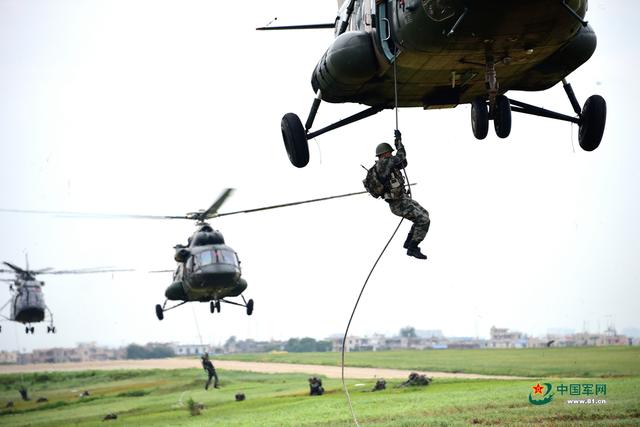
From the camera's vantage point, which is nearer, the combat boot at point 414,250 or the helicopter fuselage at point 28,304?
the combat boot at point 414,250

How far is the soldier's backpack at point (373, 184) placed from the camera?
32.1ft

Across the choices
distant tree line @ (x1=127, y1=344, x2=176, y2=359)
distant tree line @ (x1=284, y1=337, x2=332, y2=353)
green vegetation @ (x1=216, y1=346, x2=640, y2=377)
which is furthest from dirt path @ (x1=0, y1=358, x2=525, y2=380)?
distant tree line @ (x1=284, y1=337, x2=332, y2=353)

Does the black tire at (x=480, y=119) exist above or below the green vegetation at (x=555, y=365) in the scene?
above

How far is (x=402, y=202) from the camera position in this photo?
32.3 ft

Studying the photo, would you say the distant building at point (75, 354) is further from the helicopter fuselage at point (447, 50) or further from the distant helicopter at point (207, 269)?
the helicopter fuselage at point (447, 50)

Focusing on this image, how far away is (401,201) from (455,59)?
186 centimetres

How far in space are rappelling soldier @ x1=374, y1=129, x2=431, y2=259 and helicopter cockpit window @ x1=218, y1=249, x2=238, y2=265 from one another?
21.2 meters

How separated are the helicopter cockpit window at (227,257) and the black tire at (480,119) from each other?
20273mm

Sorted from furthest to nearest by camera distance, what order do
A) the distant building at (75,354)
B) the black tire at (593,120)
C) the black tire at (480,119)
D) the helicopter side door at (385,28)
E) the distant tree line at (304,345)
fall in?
the distant tree line at (304,345)
the distant building at (75,354)
the black tire at (593,120)
the black tire at (480,119)
the helicopter side door at (385,28)

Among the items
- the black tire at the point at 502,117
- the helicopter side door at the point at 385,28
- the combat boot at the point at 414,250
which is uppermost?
the helicopter side door at the point at 385,28

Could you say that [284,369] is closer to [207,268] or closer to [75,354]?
[207,268]

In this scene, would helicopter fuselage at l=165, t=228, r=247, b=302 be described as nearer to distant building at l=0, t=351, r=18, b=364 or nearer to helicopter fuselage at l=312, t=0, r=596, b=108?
helicopter fuselage at l=312, t=0, r=596, b=108

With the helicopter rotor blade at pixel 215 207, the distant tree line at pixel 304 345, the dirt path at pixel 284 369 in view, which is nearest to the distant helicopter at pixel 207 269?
the helicopter rotor blade at pixel 215 207

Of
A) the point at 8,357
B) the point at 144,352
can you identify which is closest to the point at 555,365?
the point at 144,352
